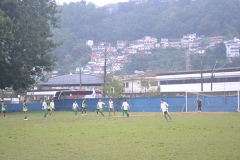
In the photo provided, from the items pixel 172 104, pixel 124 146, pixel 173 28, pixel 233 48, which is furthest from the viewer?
pixel 173 28

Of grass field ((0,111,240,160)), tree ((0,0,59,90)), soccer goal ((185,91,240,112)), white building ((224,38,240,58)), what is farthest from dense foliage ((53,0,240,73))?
grass field ((0,111,240,160))

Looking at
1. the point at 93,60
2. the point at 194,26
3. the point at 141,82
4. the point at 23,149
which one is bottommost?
the point at 23,149

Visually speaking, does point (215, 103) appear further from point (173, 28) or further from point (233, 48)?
point (173, 28)

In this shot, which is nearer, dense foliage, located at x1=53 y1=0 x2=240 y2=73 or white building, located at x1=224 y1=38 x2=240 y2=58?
white building, located at x1=224 y1=38 x2=240 y2=58

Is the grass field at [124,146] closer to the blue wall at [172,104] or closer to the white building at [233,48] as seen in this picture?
the blue wall at [172,104]

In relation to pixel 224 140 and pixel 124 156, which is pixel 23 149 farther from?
pixel 224 140

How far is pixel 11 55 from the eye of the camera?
57125 millimetres

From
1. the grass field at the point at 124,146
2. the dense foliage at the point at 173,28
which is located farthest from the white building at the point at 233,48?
the grass field at the point at 124,146

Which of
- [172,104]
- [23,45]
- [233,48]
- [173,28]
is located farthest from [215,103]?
[173,28]

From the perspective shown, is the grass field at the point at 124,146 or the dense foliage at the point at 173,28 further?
the dense foliage at the point at 173,28

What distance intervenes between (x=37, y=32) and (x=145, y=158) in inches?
1821

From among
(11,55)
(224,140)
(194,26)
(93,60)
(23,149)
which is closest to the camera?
(23,149)

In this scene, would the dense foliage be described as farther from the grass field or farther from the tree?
the grass field

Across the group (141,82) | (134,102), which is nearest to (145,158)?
(134,102)
